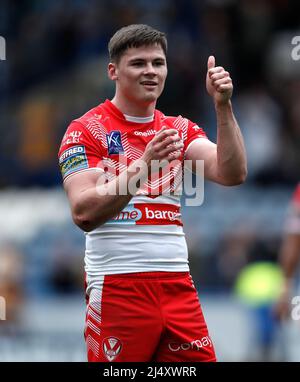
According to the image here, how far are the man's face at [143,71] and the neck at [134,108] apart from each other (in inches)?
2.7

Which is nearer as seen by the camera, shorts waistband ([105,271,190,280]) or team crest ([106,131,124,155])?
shorts waistband ([105,271,190,280])

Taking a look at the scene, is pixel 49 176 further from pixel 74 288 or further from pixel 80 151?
pixel 80 151

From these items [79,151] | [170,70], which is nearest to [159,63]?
[79,151]

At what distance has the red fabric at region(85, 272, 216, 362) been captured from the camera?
5.54m

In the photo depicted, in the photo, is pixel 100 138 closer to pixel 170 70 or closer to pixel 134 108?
pixel 134 108

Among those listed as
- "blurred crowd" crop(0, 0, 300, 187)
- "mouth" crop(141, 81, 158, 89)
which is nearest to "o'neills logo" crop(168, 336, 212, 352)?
"mouth" crop(141, 81, 158, 89)

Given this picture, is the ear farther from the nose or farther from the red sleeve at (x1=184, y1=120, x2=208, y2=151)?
the red sleeve at (x1=184, y1=120, x2=208, y2=151)

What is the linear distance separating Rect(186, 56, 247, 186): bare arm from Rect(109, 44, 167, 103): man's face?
271 millimetres

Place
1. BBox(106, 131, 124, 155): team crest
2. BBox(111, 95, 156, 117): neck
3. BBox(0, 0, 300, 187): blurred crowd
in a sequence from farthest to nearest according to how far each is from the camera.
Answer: BBox(0, 0, 300, 187): blurred crowd, BBox(111, 95, 156, 117): neck, BBox(106, 131, 124, 155): team crest

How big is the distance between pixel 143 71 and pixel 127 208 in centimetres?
73

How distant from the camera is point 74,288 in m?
13.2
